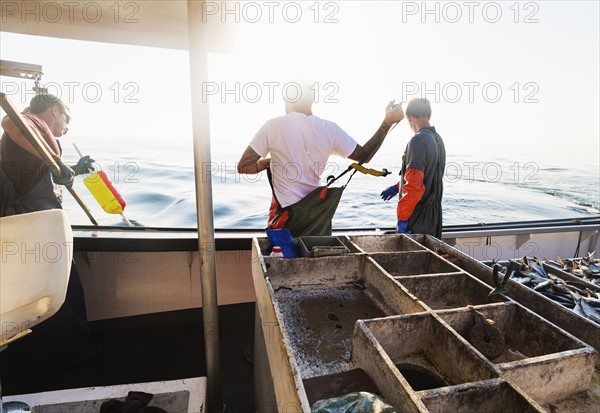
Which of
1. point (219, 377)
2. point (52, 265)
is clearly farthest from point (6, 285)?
point (219, 377)

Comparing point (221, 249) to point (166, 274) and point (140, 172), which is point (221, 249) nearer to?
point (166, 274)

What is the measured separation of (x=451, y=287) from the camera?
1.65m

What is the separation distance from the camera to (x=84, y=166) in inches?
115

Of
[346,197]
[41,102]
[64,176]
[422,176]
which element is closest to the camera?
[64,176]

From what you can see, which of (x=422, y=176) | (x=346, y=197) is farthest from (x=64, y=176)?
(x=346, y=197)

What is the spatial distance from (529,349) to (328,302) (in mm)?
851

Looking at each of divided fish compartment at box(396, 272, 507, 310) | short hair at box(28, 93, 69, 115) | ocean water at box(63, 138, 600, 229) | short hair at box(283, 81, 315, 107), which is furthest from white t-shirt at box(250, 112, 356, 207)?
ocean water at box(63, 138, 600, 229)

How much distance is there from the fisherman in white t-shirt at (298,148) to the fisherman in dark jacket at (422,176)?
21.5 inches

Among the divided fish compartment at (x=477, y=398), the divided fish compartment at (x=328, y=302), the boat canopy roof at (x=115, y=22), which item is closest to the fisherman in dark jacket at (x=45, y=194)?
the boat canopy roof at (x=115, y=22)

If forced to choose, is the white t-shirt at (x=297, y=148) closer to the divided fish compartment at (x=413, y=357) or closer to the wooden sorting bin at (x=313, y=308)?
the wooden sorting bin at (x=313, y=308)

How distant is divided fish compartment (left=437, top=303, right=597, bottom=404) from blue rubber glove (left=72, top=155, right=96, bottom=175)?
3075mm

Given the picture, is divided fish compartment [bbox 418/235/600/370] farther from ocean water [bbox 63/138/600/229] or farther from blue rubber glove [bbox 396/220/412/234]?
ocean water [bbox 63/138/600/229]

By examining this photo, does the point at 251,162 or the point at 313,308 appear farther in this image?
the point at 251,162

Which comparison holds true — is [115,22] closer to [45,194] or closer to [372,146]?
[45,194]
